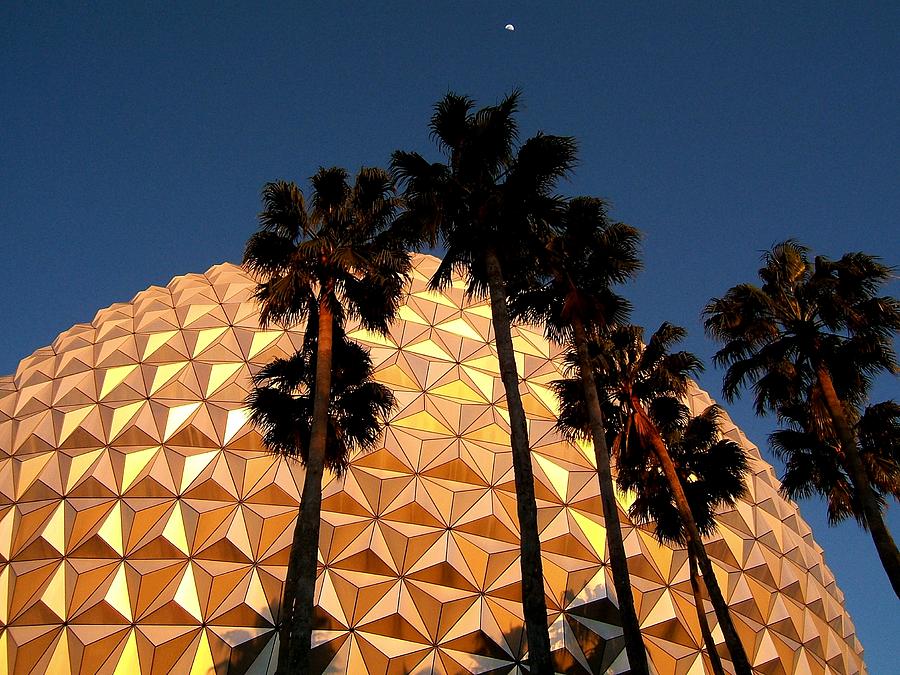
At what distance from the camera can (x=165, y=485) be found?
2325cm

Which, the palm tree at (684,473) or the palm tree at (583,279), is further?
the palm tree at (684,473)

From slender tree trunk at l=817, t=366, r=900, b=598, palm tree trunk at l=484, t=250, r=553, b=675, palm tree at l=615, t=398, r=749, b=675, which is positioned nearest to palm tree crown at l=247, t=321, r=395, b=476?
palm tree trunk at l=484, t=250, r=553, b=675

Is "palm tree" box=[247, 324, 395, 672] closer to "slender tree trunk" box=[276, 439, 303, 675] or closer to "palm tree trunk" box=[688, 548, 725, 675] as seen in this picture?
"slender tree trunk" box=[276, 439, 303, 675]

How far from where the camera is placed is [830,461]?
20.9 meters

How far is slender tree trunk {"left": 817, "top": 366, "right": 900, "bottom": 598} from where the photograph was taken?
1568 centimetres

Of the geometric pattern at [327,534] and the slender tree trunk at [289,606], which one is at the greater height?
the geometric pattern at [327,534]

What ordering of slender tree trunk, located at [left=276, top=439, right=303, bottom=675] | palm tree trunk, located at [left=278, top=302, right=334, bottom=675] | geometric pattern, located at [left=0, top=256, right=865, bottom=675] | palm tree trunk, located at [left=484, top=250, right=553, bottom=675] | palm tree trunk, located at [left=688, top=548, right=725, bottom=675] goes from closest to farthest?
palm tree trunk, located at [left=484, top=250, right=553, bottom=675] → palm tree trunk, located at [left=278, top=302, right=334, bottom=675] → slender tree trunk, located at [left=276, top=439, right=303, bottom=675] → palm tree trunk, located at [left=688, top=548, right=725, bottom=675] → geometric pattern, located at [left=0, top=256, right=865, bottom=675]

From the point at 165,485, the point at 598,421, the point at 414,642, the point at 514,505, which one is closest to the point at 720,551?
the point at 514,505

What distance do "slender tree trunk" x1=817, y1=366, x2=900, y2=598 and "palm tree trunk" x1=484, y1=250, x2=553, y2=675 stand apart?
7.76 meters

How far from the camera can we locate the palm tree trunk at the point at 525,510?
10797mm

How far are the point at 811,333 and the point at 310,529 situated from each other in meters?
12.9

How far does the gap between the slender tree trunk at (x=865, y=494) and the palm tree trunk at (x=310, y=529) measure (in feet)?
37.1

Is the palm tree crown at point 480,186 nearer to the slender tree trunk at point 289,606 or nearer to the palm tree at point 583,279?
the palm tree at point 583,279

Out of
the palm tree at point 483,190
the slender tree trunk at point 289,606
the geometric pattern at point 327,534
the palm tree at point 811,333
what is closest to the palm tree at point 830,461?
the palm tree at point 811,333
